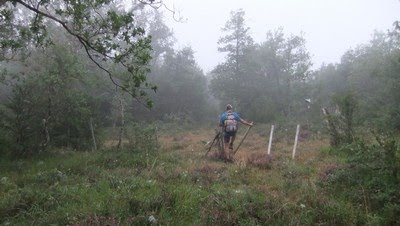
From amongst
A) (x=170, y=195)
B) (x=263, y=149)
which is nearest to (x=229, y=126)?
(x=263, y=149)

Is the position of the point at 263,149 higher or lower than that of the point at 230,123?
lower

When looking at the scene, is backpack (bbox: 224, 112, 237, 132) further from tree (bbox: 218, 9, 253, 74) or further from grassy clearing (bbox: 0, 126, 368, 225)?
tree (bbox: 218, 9, 253, 74)

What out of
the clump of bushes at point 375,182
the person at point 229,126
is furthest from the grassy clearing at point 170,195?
the person at point 229,126

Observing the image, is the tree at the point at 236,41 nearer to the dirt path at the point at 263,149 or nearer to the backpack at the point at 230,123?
the dirt path at the point at 263,149

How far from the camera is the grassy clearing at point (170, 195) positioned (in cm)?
562

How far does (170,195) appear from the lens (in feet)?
21.1

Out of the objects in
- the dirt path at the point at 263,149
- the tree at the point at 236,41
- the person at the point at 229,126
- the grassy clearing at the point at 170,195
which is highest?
the tree at the point at 236,41

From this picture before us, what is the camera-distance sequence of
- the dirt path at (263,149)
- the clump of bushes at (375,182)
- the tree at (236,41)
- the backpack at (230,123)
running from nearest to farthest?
1. the clump of bushes at (375,182)
2. the dirt path at (263,149)
3. the backpack at (230,123)
4. the tree at (236,41)

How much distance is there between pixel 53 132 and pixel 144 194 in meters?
8.28

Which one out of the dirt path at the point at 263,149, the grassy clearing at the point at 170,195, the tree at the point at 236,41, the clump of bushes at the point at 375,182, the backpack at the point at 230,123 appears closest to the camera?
the clump of bushes at the point at 375,182

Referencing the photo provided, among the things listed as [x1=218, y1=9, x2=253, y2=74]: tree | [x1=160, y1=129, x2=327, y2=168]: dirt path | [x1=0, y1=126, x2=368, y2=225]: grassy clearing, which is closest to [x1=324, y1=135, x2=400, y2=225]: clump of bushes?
[x1=0, y1=126, x2=368, y2=225]: grassy clearing

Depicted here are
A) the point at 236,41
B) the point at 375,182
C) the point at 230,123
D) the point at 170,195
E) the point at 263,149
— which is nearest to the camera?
the point at 375,182

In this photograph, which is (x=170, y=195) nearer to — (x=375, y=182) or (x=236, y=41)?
(x=375, y=182)

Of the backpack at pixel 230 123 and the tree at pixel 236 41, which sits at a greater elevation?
the tree at pixel 236 41
